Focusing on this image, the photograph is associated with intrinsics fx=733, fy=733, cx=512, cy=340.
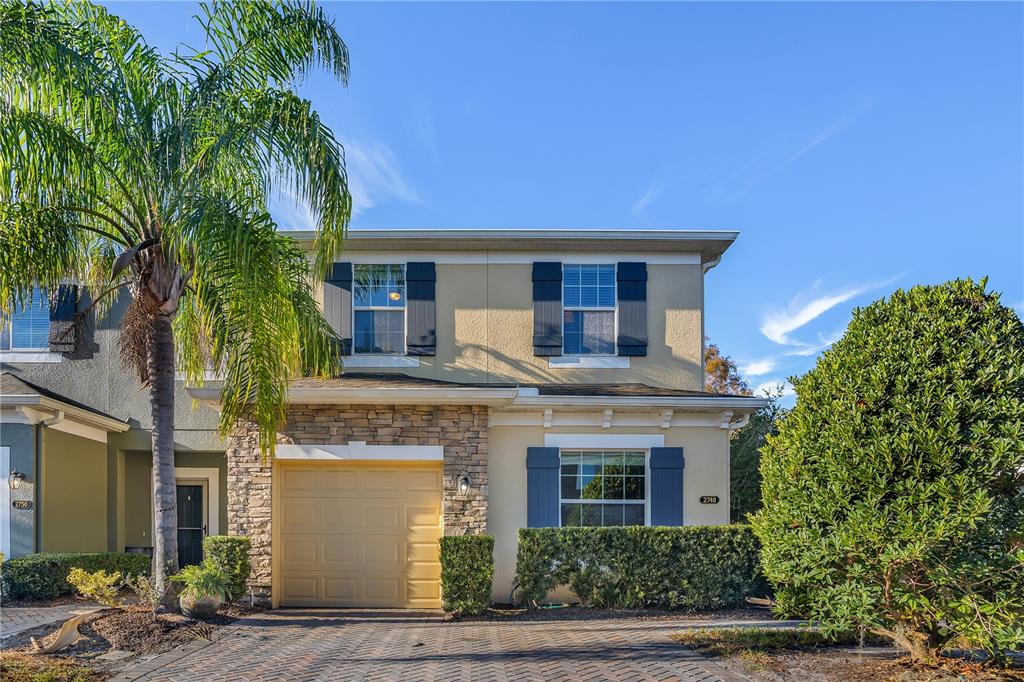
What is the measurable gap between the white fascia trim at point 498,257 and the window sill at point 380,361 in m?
1.56

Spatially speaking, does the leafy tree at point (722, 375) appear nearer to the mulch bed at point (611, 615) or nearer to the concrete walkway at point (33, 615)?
the mulch bed at point (611, 615)

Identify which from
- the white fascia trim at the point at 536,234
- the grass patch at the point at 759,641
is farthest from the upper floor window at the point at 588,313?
the grass patch at the point at 759,641

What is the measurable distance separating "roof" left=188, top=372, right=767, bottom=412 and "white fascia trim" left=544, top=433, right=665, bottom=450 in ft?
1.76

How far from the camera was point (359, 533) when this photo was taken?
1053 centimetres

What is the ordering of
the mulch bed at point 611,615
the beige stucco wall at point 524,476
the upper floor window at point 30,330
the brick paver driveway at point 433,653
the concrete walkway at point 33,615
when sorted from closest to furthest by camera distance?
the brick paver driveway at point 433,653 < the concrete walkway at point 33,615 < the mulch bed at point 611,615 < the beige stucco wall at point 524,476 < the upper floor window at point 30,330

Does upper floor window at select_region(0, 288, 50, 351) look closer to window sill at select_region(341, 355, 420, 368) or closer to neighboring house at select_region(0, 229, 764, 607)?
neighboring house at select_region(0, 229, 764, 607)

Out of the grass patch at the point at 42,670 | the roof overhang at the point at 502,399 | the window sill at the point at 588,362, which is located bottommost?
the grass patch at the point at 42,670

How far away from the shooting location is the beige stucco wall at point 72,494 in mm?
10891

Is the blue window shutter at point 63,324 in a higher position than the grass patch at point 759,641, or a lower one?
higher

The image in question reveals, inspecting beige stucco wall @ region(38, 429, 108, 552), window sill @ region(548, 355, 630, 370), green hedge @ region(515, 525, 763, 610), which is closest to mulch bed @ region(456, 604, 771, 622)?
green hedge @ region(515, 525, 763, 610)

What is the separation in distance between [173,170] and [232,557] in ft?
16.2

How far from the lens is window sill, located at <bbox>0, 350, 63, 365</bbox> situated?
1241 cm

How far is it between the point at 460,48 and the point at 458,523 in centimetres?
670

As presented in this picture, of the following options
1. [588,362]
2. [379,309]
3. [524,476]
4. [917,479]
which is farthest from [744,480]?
[917,479]
